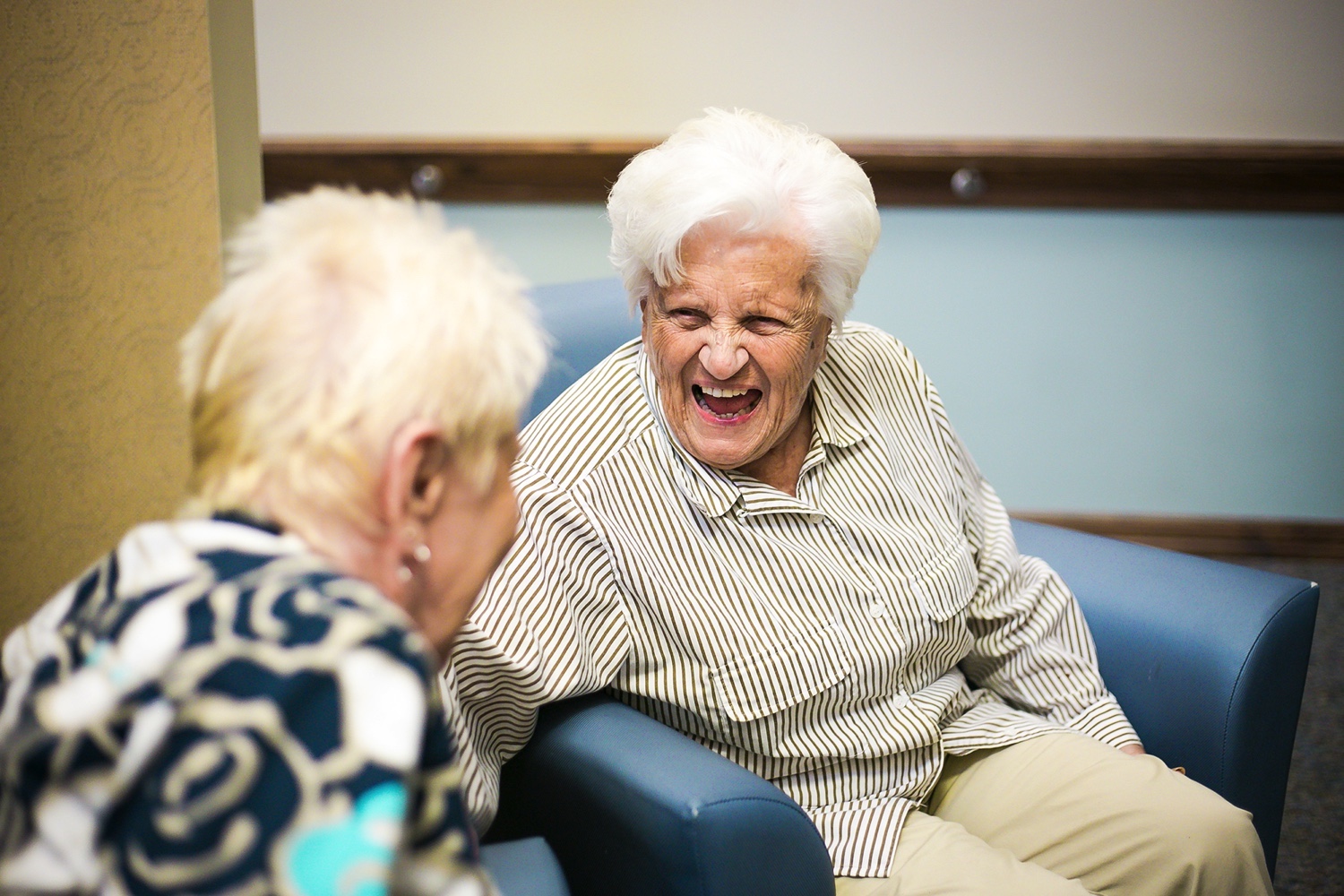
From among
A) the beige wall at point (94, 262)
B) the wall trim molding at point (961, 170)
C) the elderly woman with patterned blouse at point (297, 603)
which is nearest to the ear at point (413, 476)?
the elderly woman with patterned blouse at point (297, 603)

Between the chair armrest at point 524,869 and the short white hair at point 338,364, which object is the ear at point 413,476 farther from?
the chair armrest at point 524,869

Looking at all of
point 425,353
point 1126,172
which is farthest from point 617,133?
point 425,353

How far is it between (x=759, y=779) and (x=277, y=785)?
2.04ft

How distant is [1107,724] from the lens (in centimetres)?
163

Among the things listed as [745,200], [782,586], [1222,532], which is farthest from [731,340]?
[1222,532]

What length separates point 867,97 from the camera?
3.08m

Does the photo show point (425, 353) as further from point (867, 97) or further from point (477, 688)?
point (867, 97)

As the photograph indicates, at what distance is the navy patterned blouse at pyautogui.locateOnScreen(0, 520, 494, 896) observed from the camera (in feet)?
2.06

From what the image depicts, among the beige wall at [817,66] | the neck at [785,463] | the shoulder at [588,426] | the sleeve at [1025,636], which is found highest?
the beige wall at [817,66]

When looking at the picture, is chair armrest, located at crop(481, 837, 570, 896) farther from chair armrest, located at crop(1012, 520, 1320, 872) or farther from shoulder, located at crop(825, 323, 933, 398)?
chair armrest, located at crop(1012, 520, 1320, 872)

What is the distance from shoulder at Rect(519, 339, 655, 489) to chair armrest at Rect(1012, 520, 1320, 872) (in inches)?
30.4

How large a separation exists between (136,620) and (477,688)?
0.62 m

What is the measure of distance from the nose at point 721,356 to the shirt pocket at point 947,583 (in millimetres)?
363

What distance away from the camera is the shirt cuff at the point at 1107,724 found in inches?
63.6
